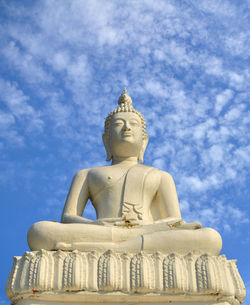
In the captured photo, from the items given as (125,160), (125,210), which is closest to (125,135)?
(125,160)

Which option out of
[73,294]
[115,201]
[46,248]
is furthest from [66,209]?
[73,294]

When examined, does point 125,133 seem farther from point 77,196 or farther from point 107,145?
point 77,196

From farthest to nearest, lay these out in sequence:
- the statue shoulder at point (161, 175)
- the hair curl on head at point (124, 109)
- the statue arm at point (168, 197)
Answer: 1. the hair curl on head at point (124, 109)
2. the statue shoulder at point (161, 175)
3. the statue arm at point (168, 197)

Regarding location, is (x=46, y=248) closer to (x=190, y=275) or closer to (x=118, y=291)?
(x=118, y=291)

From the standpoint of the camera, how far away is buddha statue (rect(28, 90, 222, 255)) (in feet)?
17.6

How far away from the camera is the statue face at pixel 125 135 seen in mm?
7605

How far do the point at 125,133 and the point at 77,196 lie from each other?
4.40ft

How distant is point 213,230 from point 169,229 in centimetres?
55

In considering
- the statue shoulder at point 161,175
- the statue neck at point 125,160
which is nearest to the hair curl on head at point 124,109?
the statue neck at point 125,160

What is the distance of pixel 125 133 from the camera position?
7.60m

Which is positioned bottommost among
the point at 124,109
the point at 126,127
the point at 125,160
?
the point at 125,160

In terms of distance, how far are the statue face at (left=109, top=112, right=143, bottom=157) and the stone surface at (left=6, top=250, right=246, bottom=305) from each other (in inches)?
112

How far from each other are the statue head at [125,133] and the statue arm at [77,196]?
719 millimetres

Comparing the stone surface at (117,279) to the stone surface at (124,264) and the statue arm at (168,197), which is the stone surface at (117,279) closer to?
the stone surface at (124,264)
